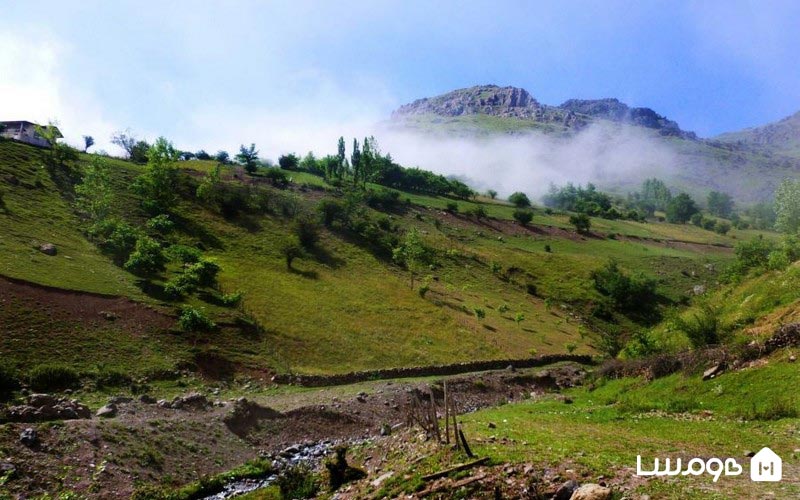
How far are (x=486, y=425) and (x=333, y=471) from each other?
7.59m

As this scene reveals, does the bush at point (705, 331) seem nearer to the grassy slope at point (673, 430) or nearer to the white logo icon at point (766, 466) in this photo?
the grassy slope at point (673, 430)

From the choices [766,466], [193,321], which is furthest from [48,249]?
[766,466]

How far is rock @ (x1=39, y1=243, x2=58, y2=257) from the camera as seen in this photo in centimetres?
5110

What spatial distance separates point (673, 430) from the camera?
18.9 m

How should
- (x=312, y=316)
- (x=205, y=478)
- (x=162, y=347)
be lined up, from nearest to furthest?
(x=205, y=478)
(x=162, y=347)
(x=312, y=316)

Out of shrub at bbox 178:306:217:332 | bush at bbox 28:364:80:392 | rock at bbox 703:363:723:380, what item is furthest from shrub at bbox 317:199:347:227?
rock at bbox 703:363:723:380

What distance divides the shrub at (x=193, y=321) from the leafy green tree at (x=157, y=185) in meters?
37.2

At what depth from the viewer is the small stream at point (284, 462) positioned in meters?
22.8

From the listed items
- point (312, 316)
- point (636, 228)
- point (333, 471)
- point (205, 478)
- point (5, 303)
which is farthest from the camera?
point (636, 228)

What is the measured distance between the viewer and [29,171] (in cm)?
7488

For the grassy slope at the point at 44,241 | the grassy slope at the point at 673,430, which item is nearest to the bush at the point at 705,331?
the grassy slope at the point at 673,430

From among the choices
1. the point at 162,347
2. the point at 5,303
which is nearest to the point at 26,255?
the point at 5,303

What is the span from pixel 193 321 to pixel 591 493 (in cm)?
4137

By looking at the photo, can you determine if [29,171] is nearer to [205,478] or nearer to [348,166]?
[205,478]
